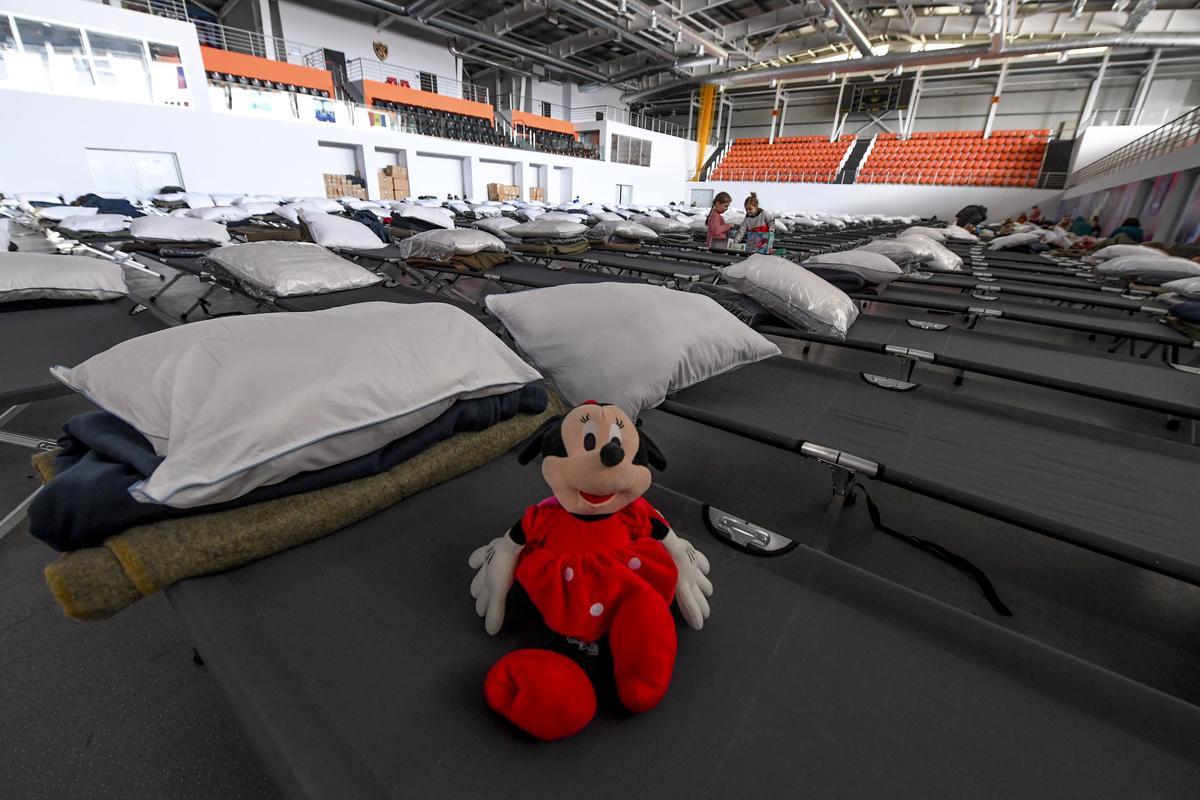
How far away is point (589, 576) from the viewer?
2.07 ft

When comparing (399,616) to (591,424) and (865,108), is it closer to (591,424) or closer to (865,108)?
(591,424)

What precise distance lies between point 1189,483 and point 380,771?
1.62m

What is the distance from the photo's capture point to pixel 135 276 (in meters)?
4.28

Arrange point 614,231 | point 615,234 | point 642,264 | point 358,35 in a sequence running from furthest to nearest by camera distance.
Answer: point 358,35 < point 615,234 < point 614,231 < point 642,264

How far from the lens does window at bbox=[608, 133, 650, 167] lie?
50.9 feet

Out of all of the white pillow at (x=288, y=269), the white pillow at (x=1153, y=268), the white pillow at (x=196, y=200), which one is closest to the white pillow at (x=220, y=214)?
the white pillow at (x=196, y=200)

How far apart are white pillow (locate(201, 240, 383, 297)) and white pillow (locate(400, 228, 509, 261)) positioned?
0.78 meters

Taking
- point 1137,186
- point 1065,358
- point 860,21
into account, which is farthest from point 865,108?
point 1065,358

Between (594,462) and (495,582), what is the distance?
0.21 m

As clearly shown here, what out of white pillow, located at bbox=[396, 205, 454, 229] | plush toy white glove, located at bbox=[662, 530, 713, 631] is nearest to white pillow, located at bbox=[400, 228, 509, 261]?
white pillow, located at bbox=[396, 205, 454, 229]

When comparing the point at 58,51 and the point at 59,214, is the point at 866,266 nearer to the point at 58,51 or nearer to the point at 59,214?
the point at 59,214

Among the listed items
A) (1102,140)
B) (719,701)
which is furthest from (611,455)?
(1102,140)

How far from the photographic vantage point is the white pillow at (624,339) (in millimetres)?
1247

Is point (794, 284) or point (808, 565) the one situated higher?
point (794, 284)
